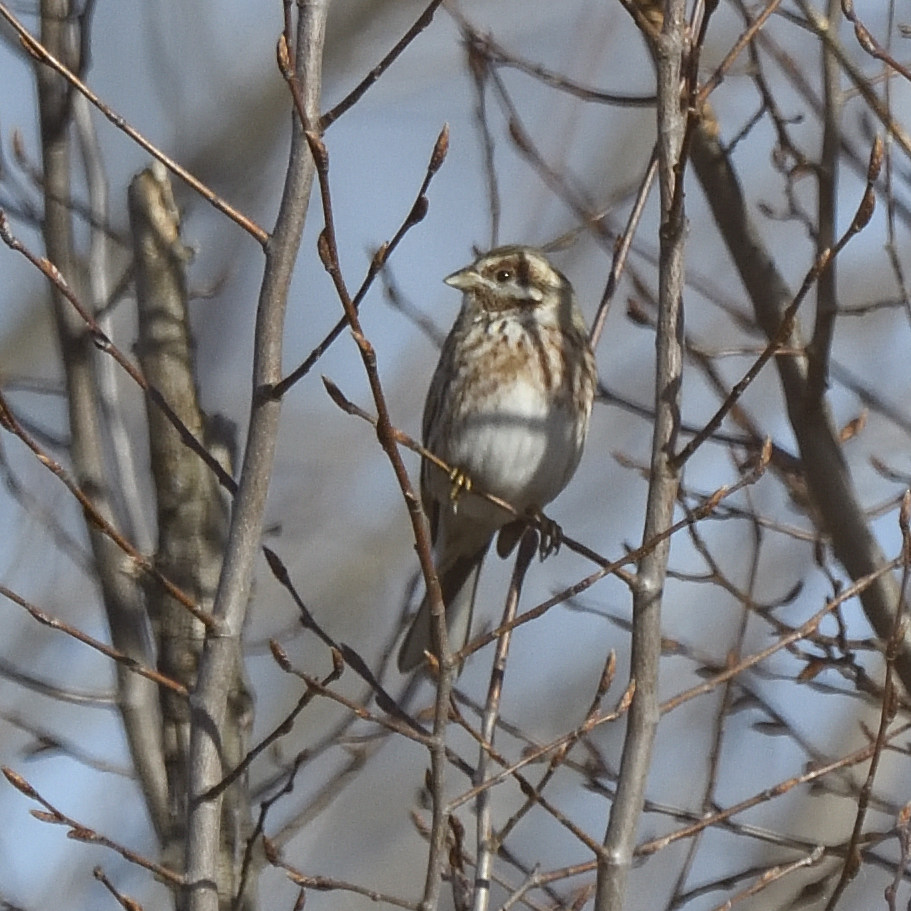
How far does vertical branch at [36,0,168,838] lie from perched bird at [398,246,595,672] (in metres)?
1.00

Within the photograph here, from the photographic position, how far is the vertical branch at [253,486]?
8.84ft

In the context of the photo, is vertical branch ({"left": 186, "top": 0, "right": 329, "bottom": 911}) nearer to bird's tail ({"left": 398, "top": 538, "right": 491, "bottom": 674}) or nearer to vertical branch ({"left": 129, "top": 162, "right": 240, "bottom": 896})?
vertical branch ({"left": 129, "top": 162, "right": 240, "bottom": 896})

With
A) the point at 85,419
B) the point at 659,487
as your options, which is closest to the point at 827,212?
the point at 659,487

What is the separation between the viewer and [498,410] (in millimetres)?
4617

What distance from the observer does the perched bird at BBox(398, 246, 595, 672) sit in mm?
4574

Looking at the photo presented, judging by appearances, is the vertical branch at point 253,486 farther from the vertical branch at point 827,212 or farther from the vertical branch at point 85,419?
the vertical branch at point 827,212

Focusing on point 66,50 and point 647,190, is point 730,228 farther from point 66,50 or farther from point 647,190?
point 66,50

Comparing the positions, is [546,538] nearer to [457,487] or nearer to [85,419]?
[457,487]

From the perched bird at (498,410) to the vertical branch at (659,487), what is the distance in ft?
4.86

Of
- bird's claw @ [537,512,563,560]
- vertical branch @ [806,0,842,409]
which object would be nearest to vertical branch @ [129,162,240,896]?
bird's claw @ [537,512,563,560]

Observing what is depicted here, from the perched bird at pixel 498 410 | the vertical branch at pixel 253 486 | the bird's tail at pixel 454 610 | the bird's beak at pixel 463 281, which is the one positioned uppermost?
the bird's beak at pixel 463 281

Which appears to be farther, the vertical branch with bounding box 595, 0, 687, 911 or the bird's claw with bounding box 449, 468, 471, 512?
the bird's claw with bounding box 449, 468, 471, 512

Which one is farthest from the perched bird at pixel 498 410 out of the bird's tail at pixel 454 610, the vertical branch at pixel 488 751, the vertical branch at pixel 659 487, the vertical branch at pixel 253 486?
the vertical branch at pixel 253 486

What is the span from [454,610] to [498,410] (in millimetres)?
588
